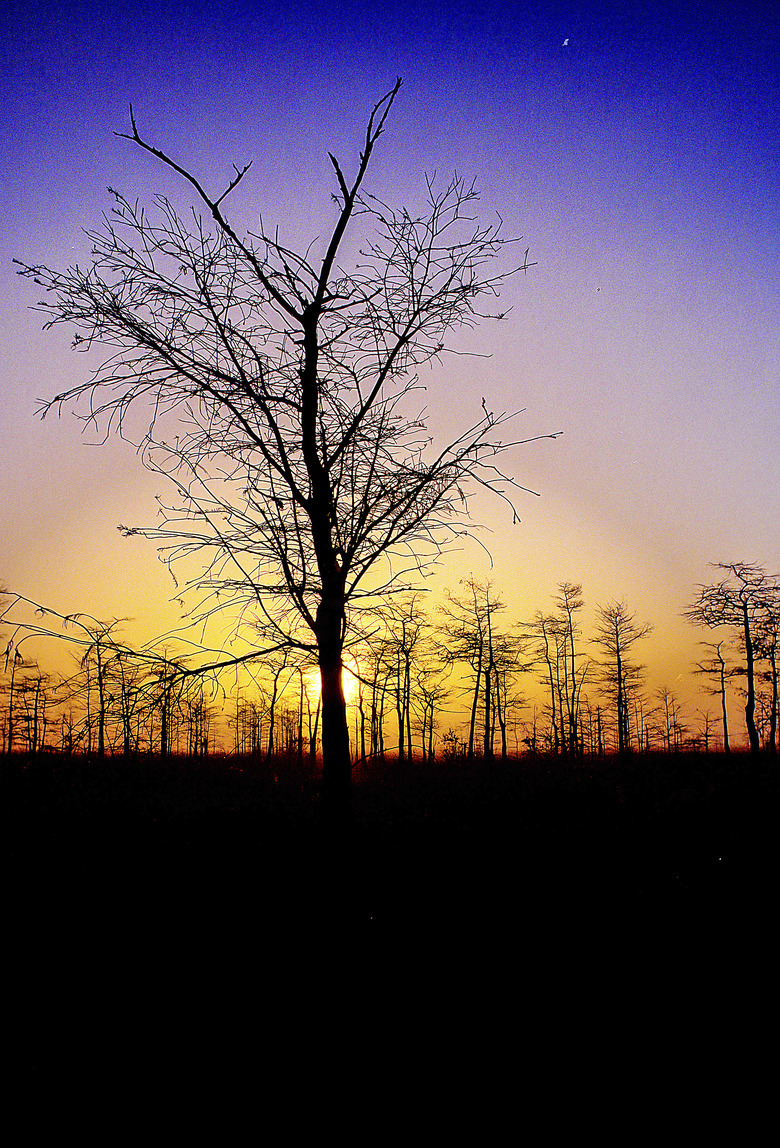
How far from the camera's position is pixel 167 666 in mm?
4941

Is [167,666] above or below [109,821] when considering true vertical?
above

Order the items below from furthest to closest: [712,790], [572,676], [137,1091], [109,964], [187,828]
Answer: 1. [572,676]
2. [712,790]
3. [187,828]
4. [109,964]
5. [137,1091]

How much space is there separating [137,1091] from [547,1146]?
236cm

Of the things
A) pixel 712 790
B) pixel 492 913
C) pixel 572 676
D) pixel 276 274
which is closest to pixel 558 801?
pixel 712 790

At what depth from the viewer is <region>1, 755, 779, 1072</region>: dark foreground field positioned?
176 inches

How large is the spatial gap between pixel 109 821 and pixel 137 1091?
7.14 metres

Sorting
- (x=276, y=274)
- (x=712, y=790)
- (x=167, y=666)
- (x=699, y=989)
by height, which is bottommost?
(x=712, y=790)

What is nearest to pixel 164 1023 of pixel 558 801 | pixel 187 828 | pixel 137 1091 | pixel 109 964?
pixel 137 1091

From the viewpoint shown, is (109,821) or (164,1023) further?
(109,821)

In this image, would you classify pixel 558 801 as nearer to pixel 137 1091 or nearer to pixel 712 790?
pixel 712 790

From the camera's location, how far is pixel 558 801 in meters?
12.7

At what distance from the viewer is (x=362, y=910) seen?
574 cm

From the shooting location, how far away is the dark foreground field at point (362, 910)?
447 cm

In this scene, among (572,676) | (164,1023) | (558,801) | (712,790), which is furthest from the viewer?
(572,676)
